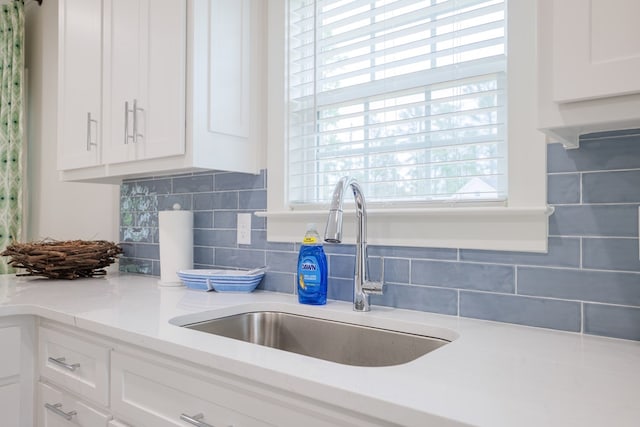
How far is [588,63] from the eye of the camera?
0.83m

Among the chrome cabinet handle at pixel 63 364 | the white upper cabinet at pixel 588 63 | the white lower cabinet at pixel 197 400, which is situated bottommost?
the chrome cabinet handle at pixel 63 364

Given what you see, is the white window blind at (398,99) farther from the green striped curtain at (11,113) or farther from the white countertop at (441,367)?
the green striped curtain at (11,113)

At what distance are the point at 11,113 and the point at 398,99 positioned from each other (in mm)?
2749

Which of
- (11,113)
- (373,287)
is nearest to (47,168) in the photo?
(11,113)

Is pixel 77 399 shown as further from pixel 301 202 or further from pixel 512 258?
pixel 512 258

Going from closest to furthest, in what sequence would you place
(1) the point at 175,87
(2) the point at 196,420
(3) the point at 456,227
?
(2) the point at 196,420
(3) the point at 456,227
(1) the point at 175,87

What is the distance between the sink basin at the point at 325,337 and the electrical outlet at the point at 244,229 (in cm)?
43

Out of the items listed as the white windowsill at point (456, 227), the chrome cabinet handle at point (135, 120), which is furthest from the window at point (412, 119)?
the chrome cabinet handle at point (135, 120)

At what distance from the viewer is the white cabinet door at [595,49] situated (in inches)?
31.3

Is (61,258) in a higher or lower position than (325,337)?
higher

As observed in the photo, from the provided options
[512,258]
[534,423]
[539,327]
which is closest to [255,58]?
[512,258]

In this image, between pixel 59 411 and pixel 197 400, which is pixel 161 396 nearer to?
pixel 197 400

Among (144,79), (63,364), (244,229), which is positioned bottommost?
(63,364)

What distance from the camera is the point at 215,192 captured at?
2.03m
